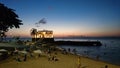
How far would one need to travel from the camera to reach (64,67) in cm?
2102

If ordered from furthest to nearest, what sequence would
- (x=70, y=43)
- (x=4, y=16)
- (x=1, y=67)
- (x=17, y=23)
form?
(x=70, y=43), (x=17, y=23), (x=4, y=16), (x=1, y=67)

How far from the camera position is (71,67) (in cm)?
2111

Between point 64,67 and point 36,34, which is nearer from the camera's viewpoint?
point 64,67

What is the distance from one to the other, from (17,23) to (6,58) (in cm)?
882

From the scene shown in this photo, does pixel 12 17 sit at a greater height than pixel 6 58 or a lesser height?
greater

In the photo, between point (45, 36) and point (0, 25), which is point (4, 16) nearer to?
point (0, 25)

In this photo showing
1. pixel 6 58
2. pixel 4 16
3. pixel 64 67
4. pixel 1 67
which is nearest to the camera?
pixel 1 67

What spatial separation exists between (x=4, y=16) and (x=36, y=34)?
51.6 m

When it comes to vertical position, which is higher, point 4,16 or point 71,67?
point 4,16

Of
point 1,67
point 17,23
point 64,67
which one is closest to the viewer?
point 1,67

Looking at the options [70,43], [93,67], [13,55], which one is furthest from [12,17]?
[70,43]

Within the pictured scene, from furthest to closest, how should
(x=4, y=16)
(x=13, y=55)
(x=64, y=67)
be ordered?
1. (x=4, y=16)
2. (x=13, y=55)
3. (x=64, y=67)

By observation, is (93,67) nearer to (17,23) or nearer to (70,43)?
(17,23)

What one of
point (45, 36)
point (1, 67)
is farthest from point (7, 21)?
point (45, 36)
